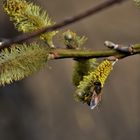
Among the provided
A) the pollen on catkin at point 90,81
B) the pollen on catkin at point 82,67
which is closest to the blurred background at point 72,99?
the pollen on catkin at point 82,67

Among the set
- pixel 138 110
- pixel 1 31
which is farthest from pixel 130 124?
pixel 1 31

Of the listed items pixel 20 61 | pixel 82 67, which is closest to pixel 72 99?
pixel 82 67

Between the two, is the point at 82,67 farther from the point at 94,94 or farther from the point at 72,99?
the point at 72,99

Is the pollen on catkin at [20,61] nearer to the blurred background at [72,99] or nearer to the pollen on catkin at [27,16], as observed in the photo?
the pollen on catkin at [27,16]

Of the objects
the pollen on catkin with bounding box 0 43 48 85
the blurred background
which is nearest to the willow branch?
the pollen on catkin with bounding box 0 43 48 85

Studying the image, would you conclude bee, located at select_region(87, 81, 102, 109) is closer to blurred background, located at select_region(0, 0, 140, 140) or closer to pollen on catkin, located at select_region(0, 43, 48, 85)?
pollen on catkin, located at select_region(0, 43, 48, 85)

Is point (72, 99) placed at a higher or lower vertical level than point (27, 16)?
higher
